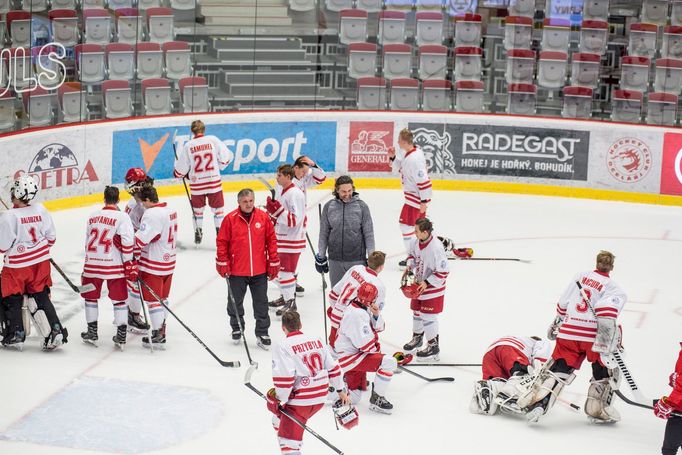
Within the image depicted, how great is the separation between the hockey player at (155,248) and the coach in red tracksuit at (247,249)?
14.9 inches

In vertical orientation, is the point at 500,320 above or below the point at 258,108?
below


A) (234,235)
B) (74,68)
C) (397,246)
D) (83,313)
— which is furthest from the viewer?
(74,68)

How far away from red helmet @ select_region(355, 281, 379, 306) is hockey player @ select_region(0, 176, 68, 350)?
8.10ft

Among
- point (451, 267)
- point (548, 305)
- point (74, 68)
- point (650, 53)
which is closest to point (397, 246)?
point (451, 267)

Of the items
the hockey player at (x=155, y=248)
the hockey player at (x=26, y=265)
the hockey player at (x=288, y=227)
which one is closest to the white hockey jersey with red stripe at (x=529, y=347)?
the hockey player at (x=288, y=227)

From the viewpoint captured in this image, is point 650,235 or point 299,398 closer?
point 299,398

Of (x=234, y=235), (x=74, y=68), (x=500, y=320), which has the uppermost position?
(x=74, y=68)

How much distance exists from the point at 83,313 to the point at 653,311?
15.9ft

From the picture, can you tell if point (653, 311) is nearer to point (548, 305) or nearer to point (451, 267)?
point (548, 305)

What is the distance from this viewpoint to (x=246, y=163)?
14.2m

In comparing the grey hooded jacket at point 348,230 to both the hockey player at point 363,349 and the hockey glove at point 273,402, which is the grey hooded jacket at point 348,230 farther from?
the hockey glove at point 273,402

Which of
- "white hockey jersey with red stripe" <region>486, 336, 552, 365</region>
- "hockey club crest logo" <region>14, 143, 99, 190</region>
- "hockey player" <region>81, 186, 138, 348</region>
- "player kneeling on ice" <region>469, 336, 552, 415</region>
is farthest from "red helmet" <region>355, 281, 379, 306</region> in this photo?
"hockey club crest logo" <region>14, 143, 99, 190</region>

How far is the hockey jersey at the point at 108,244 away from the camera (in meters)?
8.21

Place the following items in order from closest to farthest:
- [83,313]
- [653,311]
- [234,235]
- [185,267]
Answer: [234,235] < [83,313] < [653,311] < [185,267]
